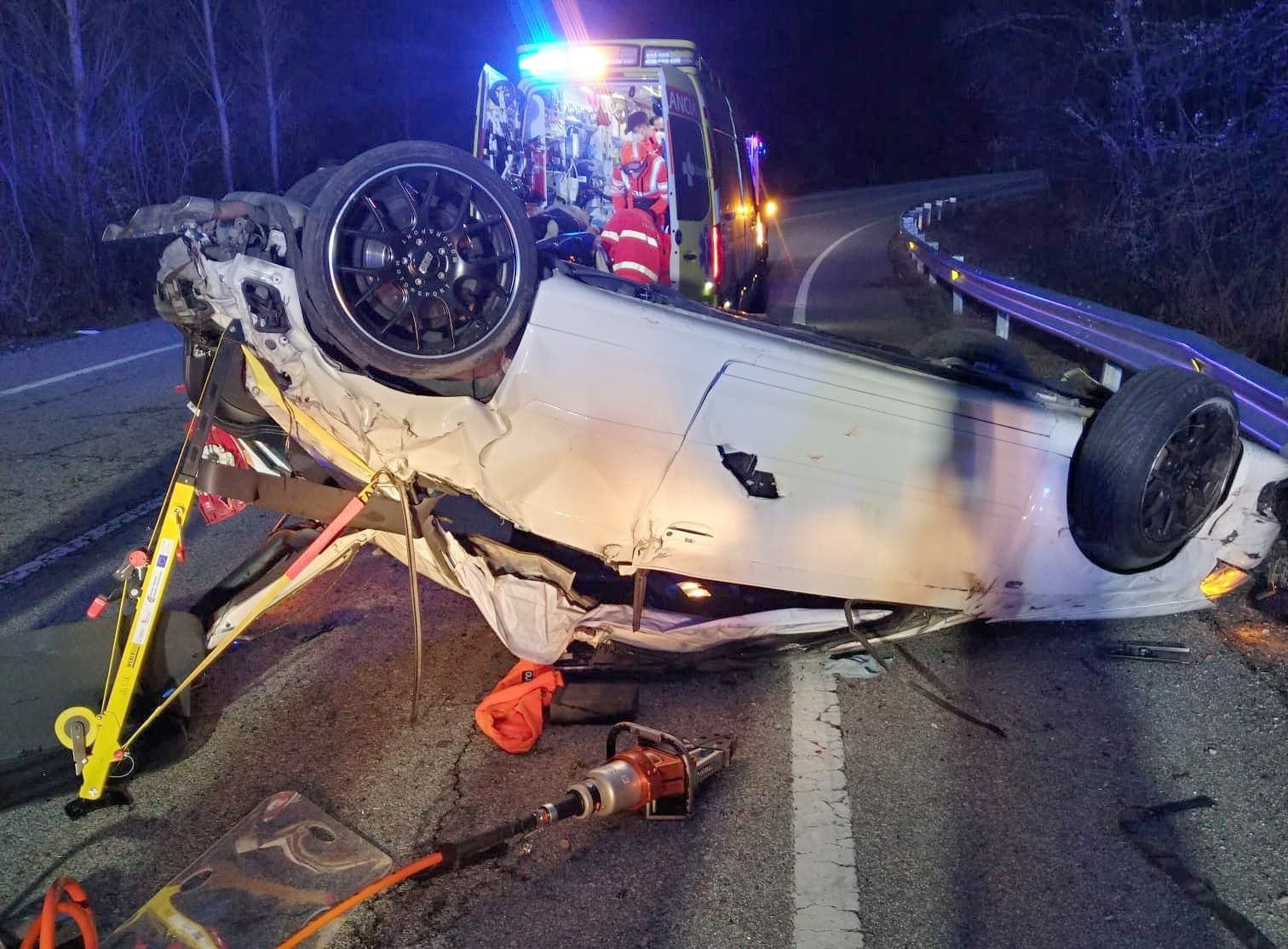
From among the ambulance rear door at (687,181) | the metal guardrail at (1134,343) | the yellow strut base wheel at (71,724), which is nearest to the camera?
the yellow strut base wheel at (71,724)

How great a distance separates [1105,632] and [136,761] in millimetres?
3578

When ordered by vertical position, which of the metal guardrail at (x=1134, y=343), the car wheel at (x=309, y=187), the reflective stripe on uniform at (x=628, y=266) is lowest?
the metal guardrail at (x=1134, y=343)

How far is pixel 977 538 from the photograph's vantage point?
3799mm

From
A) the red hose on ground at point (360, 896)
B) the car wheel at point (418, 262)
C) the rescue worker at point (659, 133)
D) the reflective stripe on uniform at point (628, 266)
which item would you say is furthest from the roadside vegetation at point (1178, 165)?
the red hose on ground at point (360, 896)

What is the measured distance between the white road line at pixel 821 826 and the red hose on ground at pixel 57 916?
1.64 m

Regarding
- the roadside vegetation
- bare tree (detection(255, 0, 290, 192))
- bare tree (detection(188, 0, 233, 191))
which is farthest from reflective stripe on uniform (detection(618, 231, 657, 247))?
bare tree (detection(255, 0, 290, 192))

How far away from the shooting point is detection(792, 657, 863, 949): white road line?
2688 millimetres

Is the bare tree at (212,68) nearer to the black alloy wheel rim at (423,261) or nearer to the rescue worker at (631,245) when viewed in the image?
the rescue worker at (631,245)

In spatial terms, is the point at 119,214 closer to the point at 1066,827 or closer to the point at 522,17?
the point at 1066,827

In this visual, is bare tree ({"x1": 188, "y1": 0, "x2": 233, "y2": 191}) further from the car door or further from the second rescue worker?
the car door

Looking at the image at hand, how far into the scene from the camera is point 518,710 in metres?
3.55

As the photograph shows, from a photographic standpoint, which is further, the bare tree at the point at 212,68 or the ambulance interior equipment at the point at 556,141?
the bare tree at the point at 212,68

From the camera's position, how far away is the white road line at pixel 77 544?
493 centimetres

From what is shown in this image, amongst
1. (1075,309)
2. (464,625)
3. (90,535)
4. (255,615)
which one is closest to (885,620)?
(464,625)
